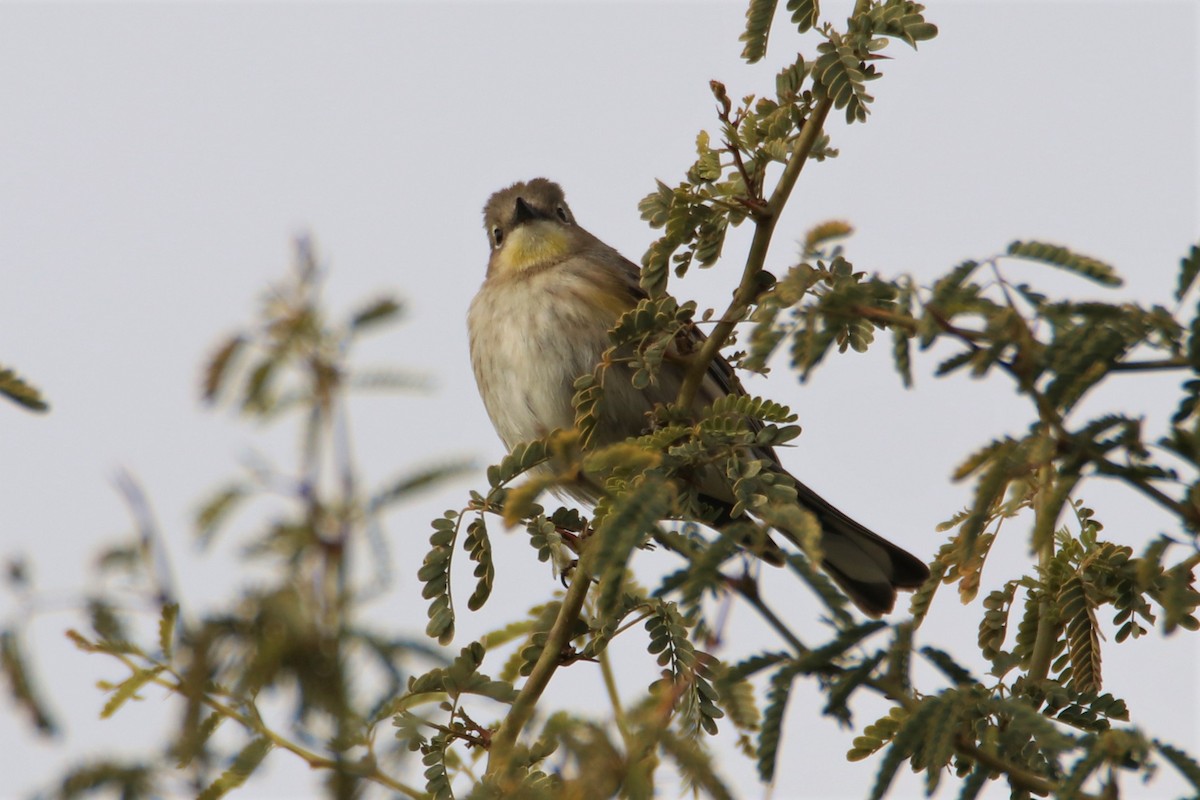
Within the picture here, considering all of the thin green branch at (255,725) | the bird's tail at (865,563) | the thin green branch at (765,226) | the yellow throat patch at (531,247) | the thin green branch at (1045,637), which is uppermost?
the yellow throat patch at (531,247)

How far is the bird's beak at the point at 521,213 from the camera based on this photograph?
8805mm

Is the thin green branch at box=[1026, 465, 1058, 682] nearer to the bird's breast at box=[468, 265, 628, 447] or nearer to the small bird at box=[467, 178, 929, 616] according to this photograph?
the small bird at box=[467, 178, 929, 616]

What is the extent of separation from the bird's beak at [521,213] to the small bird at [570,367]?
0.19 meters

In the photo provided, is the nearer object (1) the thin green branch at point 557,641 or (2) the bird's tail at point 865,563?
(1) the thin green branch at point 557,641

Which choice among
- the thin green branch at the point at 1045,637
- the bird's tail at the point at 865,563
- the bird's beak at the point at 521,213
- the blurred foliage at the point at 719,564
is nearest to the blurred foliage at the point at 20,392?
the blurred foliage at the point at 719,564

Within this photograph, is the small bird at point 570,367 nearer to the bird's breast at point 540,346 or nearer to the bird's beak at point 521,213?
the bird's breast at point 540,346

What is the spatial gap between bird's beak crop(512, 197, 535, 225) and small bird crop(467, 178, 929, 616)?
0.63ft

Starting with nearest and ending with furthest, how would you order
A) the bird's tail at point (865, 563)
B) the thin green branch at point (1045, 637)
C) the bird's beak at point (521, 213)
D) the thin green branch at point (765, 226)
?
the thin green branch at point (765, 226), the thin green branch at point (1045, 637), the bird's tail at point (865, 563), the bird's beak at point (521, 213)

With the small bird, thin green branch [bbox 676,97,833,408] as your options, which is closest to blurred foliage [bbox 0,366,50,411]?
thin green branch [bbox 676,97,833,408]

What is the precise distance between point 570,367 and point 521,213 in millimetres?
1676

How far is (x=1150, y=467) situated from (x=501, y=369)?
532 centimetres

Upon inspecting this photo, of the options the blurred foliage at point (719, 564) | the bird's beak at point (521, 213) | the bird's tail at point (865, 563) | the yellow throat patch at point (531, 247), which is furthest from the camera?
the bird's beak at point (521, 213)

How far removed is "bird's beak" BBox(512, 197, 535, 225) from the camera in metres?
8.80

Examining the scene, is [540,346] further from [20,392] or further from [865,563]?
[20,392]
